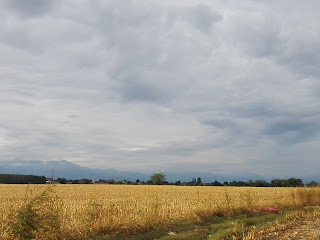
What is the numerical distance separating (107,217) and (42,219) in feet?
15.3

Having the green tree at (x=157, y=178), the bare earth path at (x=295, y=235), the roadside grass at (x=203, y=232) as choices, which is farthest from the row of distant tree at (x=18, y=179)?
the bare earth path at (x=295, y=235)

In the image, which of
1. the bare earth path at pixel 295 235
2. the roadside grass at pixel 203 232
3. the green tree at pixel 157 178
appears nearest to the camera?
the bare earth path at pixel 295 235

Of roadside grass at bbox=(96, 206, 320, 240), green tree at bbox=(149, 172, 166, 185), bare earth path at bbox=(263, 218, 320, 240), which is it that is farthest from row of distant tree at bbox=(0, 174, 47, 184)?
bare earth path at bbox=(263, 218, 320, 240)

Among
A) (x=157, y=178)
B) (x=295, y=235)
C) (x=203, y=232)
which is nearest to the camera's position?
(x=295, y=235)

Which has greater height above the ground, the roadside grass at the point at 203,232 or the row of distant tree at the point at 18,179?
the row of distant tree at the point at 18,179

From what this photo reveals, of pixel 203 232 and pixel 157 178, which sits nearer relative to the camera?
pixel 203 232

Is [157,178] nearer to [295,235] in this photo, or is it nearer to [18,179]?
[18,179]

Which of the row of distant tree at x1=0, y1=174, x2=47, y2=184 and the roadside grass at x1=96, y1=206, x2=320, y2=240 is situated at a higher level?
the row of distant tree at x1=0, y1=174, x2=47, y2=184

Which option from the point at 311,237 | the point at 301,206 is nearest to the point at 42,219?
the point at 311,237

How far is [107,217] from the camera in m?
16.4

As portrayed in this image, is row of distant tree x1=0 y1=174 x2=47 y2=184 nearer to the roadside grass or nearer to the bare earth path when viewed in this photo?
the roadside grass

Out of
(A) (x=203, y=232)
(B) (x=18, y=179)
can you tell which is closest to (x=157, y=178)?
(B) (x=18, y=179)

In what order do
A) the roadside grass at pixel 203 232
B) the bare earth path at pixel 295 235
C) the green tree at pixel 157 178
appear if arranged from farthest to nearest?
the green tree at pixel 157 178, the roadside grass at pixel 203 232, the bare earth path at pixel 295 235

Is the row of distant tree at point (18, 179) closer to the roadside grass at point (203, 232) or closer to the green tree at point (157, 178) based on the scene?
the green tree at point (157, 178)
